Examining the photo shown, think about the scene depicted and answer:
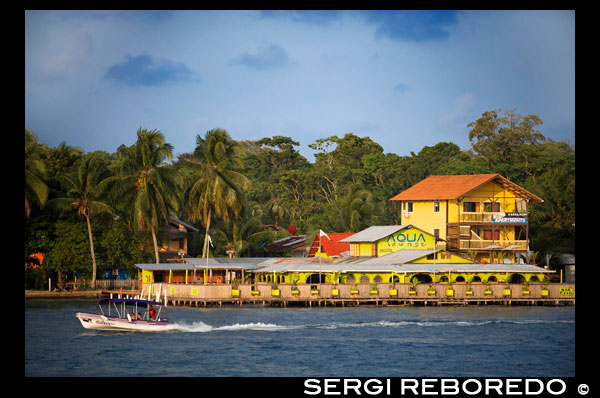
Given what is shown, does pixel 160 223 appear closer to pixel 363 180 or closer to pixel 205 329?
pixel 205 329

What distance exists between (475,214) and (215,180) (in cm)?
2245

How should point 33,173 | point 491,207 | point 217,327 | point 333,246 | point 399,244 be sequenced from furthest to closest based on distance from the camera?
1. point 333,246
2. point 491,207
3. point 399,244
4. point 33,173
5. point 217,327

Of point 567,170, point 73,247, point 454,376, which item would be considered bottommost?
point 454,376

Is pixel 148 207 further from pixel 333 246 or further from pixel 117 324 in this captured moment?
pixel 117 324

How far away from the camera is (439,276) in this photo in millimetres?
63469

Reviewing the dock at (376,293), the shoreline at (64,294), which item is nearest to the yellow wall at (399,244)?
the dock at (376,293)

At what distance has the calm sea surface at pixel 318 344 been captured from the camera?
38094 millimetres

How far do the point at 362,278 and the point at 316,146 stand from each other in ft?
198

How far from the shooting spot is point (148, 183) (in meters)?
72.8

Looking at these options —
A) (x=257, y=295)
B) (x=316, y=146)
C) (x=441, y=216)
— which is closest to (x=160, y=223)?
(x=257, y=295)

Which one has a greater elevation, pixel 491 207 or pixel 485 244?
pixel 491 207

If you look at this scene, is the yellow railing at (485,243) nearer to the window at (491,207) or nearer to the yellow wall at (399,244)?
the yellow wall at (399,244)

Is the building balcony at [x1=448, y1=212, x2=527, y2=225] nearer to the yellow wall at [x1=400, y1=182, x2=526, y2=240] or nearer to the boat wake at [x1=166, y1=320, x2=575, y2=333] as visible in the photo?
the yellow wall at [x1=400, y1=182, x2=526, y2=240]

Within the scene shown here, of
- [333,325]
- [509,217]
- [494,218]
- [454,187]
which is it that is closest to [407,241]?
[454,187]
